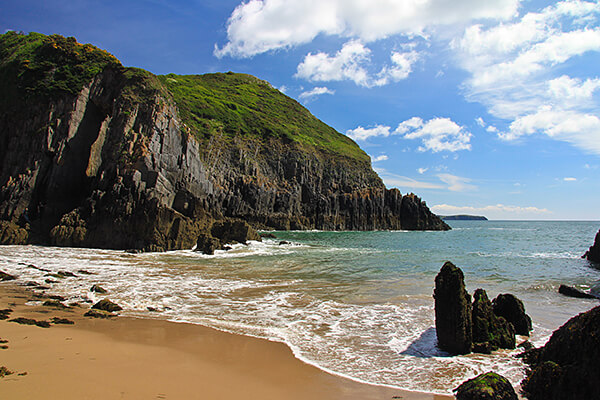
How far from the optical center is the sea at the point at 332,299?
699cm

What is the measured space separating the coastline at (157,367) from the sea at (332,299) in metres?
0.60

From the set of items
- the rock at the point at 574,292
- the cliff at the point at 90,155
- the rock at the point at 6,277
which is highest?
the cliff at the point at 90,155

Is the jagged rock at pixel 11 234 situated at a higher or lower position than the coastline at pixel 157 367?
higher

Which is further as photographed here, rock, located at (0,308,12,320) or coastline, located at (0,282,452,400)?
rock, located at (0,308,12,320)

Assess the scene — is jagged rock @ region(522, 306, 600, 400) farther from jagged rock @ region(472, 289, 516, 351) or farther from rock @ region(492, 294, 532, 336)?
rock @ region(492, 294, 532, 336)

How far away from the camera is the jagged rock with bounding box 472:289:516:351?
7836mm

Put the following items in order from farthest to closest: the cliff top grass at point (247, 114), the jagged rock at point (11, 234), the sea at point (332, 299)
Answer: the cliff top grass at point (247, 114) < the jagged rock at point (11, 234) < the sea at point (332, 299)

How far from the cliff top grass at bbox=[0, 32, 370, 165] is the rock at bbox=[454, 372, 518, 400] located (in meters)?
38.4

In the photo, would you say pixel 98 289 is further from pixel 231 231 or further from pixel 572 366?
pixel 231 231

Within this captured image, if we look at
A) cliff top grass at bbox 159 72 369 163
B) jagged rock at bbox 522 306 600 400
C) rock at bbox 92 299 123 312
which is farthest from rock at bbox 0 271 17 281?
cliff top grass at bbox 159 72 369 163

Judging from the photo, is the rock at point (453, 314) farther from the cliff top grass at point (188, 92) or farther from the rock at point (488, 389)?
the cliff top grass at point (188, 92)

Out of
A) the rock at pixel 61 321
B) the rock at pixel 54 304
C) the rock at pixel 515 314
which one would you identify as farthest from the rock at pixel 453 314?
the rock at pixel 54 304

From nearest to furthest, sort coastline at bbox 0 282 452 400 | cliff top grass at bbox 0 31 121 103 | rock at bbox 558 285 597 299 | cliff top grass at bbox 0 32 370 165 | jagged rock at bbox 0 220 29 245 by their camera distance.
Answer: coastline at bbox 0 282 452 400 < rock at bbox 558 285 597 299 < jagged rock at bbox 0 220 29 245 < cliff top grass at bbox 0 31 121 103 < cliff top grass at bbox 0 32 370 165

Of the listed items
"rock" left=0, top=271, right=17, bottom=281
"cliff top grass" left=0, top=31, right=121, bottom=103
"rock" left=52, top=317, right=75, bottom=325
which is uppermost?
"cliff top grass" left=0, top=31, right=121, bottom=103
